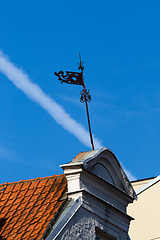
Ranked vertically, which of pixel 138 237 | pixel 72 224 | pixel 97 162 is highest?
pixel 138 237

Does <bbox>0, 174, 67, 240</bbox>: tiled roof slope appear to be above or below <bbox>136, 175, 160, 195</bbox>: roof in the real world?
below

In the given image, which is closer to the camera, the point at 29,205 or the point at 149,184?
the point at 29,205

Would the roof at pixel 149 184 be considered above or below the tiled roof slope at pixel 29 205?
above

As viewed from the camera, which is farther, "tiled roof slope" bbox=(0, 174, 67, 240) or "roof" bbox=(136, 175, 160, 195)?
"roof" bbox=(136, 175, 160, 195)

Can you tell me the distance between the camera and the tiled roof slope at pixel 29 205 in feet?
37.1

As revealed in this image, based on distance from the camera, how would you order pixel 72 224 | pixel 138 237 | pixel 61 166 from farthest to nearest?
pixel 138 237, pixel 61 166, pixel 72 224

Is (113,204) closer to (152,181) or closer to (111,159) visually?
(111,159)

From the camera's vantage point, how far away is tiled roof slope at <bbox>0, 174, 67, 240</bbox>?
1131 centimetres

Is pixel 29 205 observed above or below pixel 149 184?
below

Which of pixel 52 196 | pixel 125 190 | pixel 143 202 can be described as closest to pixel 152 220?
pixel 143 202

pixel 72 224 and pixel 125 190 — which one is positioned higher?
pixel 125 190

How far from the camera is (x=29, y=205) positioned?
40.8 ft

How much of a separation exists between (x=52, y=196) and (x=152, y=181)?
9.41 meters

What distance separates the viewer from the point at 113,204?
12.7 metres
